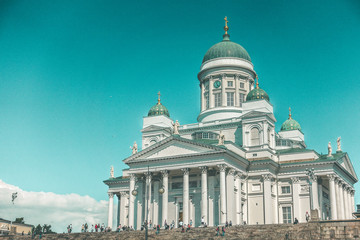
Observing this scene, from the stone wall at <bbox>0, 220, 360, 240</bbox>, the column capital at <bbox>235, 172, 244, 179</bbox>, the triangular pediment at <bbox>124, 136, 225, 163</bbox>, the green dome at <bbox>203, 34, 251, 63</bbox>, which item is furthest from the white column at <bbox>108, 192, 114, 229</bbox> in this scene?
the green dome at <bbox>203, 34, 251, 63</bbox>

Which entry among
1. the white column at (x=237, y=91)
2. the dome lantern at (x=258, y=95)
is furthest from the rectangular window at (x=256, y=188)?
the white column at (x=237, y=91)

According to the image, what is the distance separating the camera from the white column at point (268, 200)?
5769cm

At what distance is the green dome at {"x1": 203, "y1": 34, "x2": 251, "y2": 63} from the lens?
7262 cm

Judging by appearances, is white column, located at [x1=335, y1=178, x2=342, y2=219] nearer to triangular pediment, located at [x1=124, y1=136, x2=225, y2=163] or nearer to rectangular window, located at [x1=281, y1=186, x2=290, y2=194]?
rectangular window, located at [x1=281, y1=186, x2=290, y2=194]

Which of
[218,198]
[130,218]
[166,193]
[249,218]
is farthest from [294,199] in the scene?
[130,218]

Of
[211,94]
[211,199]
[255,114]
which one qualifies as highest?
[211,94]

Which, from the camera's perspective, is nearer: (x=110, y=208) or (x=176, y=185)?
(x=176, y=185)

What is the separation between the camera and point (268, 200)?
5838cm

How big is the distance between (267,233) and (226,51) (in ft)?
119

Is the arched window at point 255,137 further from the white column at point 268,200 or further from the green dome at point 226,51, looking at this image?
the green dome at point 226,51

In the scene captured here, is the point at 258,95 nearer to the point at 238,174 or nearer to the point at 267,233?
the point at 238,174

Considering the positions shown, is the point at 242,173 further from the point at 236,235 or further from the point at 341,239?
the point at 341,239

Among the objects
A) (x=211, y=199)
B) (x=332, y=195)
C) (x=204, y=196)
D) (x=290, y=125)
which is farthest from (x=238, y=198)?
(x=290, y=125)

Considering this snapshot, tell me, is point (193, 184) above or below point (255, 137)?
below
